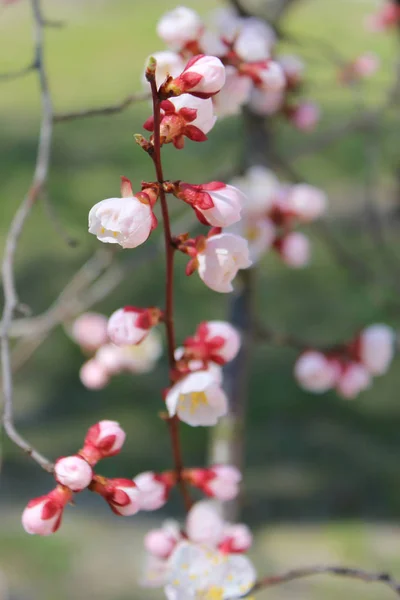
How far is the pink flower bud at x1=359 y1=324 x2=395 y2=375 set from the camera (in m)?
0.88

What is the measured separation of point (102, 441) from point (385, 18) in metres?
1.92

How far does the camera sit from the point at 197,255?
469 mm

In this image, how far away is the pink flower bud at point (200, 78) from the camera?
1.38 ft

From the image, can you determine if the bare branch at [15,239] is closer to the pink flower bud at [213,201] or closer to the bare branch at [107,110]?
→ the bare branch at [107,110]

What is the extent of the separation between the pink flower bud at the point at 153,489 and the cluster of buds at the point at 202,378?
0.07 metres

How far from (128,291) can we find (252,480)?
131cm

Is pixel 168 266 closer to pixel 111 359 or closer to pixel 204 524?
pixel 204 524

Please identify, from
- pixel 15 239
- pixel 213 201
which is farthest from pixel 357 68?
pixel 213 201

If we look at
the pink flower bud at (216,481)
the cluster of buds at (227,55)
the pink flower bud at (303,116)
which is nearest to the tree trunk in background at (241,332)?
the pink flower bud at (303,116)

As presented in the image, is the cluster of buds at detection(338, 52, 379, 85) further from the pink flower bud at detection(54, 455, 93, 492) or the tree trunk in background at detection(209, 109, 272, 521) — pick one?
the pink flower bud at detection(54, 455, 93, 492)

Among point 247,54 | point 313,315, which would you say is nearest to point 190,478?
point 247,54

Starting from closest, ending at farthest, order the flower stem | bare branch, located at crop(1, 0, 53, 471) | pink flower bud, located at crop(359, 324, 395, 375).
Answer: the flower stem, bare branch, located at crop(1, 0, 53, 471), pink flower bud, located at crop(359, 324, 395, 375)

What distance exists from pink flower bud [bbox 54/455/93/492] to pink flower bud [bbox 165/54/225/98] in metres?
0.22

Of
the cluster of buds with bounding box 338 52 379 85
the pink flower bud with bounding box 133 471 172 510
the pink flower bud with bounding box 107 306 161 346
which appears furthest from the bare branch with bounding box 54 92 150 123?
the cluster of buds with bounding box 338 52 379 85
